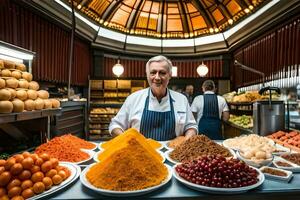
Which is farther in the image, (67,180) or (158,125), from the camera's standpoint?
(158,125)

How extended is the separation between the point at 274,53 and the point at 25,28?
17.5 ft

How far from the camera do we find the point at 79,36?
733cm

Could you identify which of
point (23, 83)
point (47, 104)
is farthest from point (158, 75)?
point (23, 83)


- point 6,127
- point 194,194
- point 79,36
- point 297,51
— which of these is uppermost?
point 79,36

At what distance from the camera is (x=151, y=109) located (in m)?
2.57

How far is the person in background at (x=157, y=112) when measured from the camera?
8.03 ft

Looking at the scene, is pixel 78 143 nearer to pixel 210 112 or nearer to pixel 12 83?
pixel 12 83

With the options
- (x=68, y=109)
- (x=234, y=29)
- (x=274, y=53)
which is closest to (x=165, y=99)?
(x=68, y=109)

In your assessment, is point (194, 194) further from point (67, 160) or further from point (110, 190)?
point (67, 160)

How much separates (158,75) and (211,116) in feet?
8.12

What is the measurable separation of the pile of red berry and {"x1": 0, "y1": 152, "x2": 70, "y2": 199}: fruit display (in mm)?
637

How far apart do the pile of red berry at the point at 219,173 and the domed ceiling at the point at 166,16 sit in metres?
6.78

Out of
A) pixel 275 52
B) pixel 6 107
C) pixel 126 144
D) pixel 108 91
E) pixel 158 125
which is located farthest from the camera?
pixel 108 91

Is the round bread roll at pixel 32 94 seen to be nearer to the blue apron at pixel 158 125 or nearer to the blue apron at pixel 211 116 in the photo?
the blue apron at pixel 158 125
